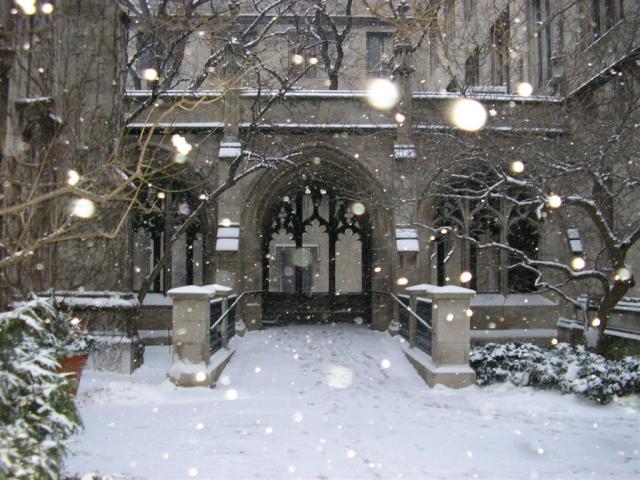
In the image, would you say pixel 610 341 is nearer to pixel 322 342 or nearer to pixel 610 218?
pixel 610 218

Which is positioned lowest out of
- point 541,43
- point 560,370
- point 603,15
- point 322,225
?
point 560,370

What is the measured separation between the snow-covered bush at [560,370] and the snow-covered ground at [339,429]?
0.19 meters

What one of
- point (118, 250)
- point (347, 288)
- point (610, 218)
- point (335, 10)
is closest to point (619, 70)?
point (610, 218)

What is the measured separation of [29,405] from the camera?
408cm

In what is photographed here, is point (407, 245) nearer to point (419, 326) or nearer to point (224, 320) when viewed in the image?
point (419, 326)

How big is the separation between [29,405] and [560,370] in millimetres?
6946

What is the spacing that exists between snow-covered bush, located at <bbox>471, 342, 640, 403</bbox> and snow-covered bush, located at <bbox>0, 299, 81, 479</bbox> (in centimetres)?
634

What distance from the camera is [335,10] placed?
81.1 feet

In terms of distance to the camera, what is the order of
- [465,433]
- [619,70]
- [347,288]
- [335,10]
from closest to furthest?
[465,433] < [619,70] < [335,10] < [347,288]

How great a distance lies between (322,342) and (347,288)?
20157 mm

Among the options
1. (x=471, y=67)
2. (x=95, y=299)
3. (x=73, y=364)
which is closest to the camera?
(x=73, y=364)

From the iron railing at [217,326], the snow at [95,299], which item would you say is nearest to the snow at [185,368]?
the iron railing at [217,326]

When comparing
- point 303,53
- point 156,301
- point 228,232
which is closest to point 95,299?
point 228,232

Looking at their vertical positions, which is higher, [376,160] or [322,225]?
[376,160]
